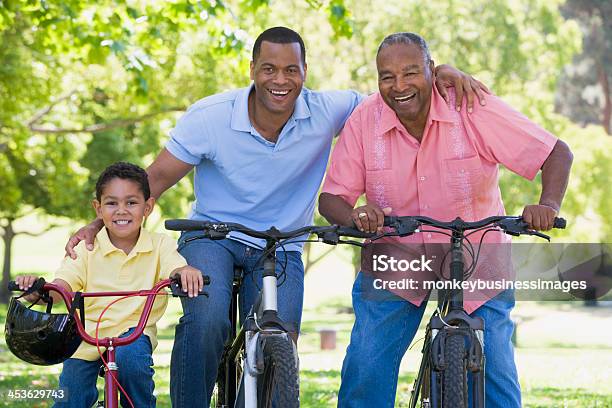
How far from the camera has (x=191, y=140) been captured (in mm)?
5492

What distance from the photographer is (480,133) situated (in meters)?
5.10

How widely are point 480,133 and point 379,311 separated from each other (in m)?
0.91

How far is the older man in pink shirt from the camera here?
4.94m

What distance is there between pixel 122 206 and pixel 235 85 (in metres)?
15.6

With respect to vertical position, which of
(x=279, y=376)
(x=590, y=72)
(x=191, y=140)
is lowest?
(x=279, y=376)

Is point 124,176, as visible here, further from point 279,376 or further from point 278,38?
point 279,376

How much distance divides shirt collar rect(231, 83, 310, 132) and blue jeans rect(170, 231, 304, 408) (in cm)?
57

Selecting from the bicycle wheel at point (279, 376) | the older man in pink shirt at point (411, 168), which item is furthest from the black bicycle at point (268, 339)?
the older man in pink shirt at point (411, 168)

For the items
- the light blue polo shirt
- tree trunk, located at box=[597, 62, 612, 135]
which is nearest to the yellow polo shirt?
the light blue polo shirt

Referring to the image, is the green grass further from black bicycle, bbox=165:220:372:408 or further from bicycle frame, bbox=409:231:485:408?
bicycle frame, bbox=409:231:485:408

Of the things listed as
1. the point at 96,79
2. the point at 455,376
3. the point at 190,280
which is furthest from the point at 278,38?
the point at 96,79

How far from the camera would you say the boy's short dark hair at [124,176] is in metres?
5.12

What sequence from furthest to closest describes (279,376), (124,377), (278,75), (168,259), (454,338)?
(278,75) < (168,259) < (124,377) < (454,338) < (279,376)

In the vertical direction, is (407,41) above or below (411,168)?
above
